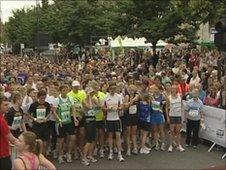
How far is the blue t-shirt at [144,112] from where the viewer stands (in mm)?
12773

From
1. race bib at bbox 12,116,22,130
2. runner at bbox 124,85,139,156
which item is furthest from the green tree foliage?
race bib at bbox 12,116,22,130

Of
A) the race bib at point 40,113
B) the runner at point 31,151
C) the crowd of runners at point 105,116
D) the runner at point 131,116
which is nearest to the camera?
the runner at point 31,151

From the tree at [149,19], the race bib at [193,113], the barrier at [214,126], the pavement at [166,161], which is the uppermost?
the tree at [149,19]

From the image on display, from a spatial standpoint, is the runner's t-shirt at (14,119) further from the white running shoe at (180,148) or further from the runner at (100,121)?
the white running shoe at (180,148)

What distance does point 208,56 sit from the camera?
28453 millimetres

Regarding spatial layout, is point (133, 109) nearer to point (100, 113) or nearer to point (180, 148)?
point (100, 113)

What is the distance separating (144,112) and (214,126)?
1879 millimetres

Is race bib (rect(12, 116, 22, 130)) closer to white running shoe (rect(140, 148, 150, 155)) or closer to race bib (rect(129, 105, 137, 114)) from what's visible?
race bib (rect(129, 105, 137, 114))

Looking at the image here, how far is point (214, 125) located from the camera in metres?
13.1

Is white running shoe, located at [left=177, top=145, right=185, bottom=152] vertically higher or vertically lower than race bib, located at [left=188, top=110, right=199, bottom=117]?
lower

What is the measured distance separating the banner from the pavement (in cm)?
36

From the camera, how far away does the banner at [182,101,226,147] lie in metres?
12.8

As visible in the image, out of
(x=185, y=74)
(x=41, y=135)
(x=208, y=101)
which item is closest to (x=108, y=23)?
(x=185, y=74)

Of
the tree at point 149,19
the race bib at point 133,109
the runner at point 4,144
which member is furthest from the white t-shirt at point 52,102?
the tree at point 149,19
